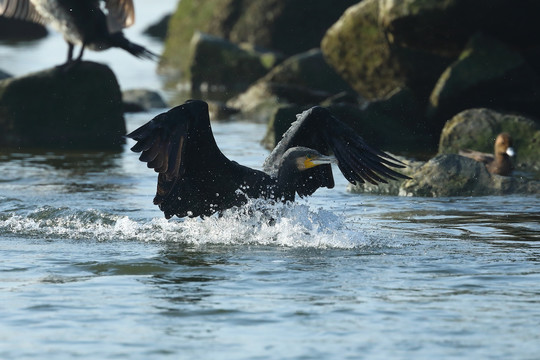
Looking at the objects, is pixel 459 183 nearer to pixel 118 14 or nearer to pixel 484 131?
pixel 484 131

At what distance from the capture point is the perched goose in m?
11.8

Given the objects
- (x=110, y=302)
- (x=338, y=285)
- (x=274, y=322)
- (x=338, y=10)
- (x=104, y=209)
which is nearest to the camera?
(x=274, y=322)

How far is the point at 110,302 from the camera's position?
6094mm

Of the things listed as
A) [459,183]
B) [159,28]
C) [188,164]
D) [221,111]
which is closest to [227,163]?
[188,164]

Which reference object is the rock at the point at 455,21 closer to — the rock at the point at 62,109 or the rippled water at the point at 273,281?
the rock at the point at 62,109

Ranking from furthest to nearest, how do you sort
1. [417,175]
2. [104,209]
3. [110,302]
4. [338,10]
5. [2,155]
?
[338,10] → [2,155] → [417,175] → [104,209] → [110,302]

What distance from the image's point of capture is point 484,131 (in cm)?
1341

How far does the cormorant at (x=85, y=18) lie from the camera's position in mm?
14273

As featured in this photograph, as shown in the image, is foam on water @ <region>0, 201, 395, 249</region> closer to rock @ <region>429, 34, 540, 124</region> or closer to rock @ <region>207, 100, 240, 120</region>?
rock @ <region>429, 34, 540, 124</region>

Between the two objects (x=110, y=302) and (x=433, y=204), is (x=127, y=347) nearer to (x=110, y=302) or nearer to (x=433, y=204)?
(x=110, y=302)

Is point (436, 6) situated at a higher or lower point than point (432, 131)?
higher

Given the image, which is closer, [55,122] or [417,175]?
[417,175]

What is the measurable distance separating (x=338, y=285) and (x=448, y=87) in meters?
8.65

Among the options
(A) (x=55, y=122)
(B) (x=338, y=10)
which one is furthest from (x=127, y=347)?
(B) (x=338, y=10)
